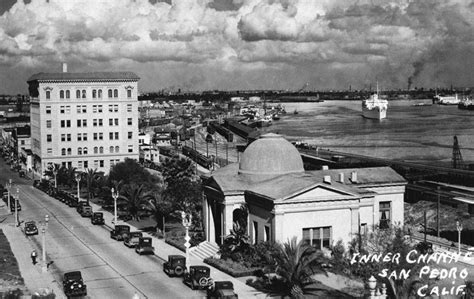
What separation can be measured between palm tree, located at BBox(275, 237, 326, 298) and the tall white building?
74917 mm

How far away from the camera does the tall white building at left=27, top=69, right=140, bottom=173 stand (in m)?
104

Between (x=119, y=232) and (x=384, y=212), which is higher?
(x=384, y=212)

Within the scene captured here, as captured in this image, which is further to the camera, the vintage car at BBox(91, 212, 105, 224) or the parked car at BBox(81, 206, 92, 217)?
the parked car at BBox(81, 206, 92, 217)

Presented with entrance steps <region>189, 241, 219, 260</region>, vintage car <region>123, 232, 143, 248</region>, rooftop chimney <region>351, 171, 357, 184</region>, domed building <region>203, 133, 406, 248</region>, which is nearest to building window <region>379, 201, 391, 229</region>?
domed building <region>203, 133, 406, 248</region>

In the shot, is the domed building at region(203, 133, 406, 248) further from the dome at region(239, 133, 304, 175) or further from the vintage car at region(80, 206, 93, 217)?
the vintage car at region(80, 206, 93, 217)

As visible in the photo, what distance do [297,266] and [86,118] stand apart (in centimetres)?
7729

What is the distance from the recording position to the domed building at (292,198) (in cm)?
4050

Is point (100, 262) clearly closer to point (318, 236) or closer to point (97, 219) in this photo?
point (318, 236)

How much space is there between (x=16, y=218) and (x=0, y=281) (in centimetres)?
2294

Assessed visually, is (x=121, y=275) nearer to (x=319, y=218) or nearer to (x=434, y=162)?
(x=319, y=218)

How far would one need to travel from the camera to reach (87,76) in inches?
4090

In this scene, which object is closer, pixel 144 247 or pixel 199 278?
pixel 199 278

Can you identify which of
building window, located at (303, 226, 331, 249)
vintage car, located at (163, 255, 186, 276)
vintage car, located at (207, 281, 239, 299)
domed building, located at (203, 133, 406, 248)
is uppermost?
domed building, located at (203, 133, 406, 248)

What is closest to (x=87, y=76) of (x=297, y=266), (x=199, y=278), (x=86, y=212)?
(x=86, y=212)
